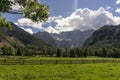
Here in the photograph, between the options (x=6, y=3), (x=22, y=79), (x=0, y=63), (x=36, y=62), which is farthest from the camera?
(x=36, y=62)

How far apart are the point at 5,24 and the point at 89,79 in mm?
17482

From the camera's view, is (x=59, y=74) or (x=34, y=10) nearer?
(x=34, y=10)

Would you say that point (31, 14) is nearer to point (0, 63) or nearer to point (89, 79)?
point (89, 79)

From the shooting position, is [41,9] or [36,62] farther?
[36,62]

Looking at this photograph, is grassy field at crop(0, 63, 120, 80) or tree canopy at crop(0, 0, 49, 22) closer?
tree canopy at crop(0, 0, 49, 22)

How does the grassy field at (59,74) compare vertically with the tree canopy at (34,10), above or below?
below

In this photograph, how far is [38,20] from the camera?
1864 centimetres

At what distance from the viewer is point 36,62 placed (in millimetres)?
68312

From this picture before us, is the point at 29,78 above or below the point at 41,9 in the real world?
below

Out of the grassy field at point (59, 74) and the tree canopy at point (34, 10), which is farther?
the grassy field at point (59, 74)

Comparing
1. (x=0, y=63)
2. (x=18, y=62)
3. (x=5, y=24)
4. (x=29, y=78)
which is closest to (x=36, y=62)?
(x=18, y=62)

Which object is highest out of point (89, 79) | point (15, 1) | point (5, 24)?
point (15, 1)

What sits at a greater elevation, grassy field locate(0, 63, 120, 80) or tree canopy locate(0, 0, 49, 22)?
tree canopy locate(0, 0, 49, 22)

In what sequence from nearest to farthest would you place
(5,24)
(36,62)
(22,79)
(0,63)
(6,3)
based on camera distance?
1. (6,3)
2. (5,24)
3. (22,79)
4. (0,63)
5. (36,62)
